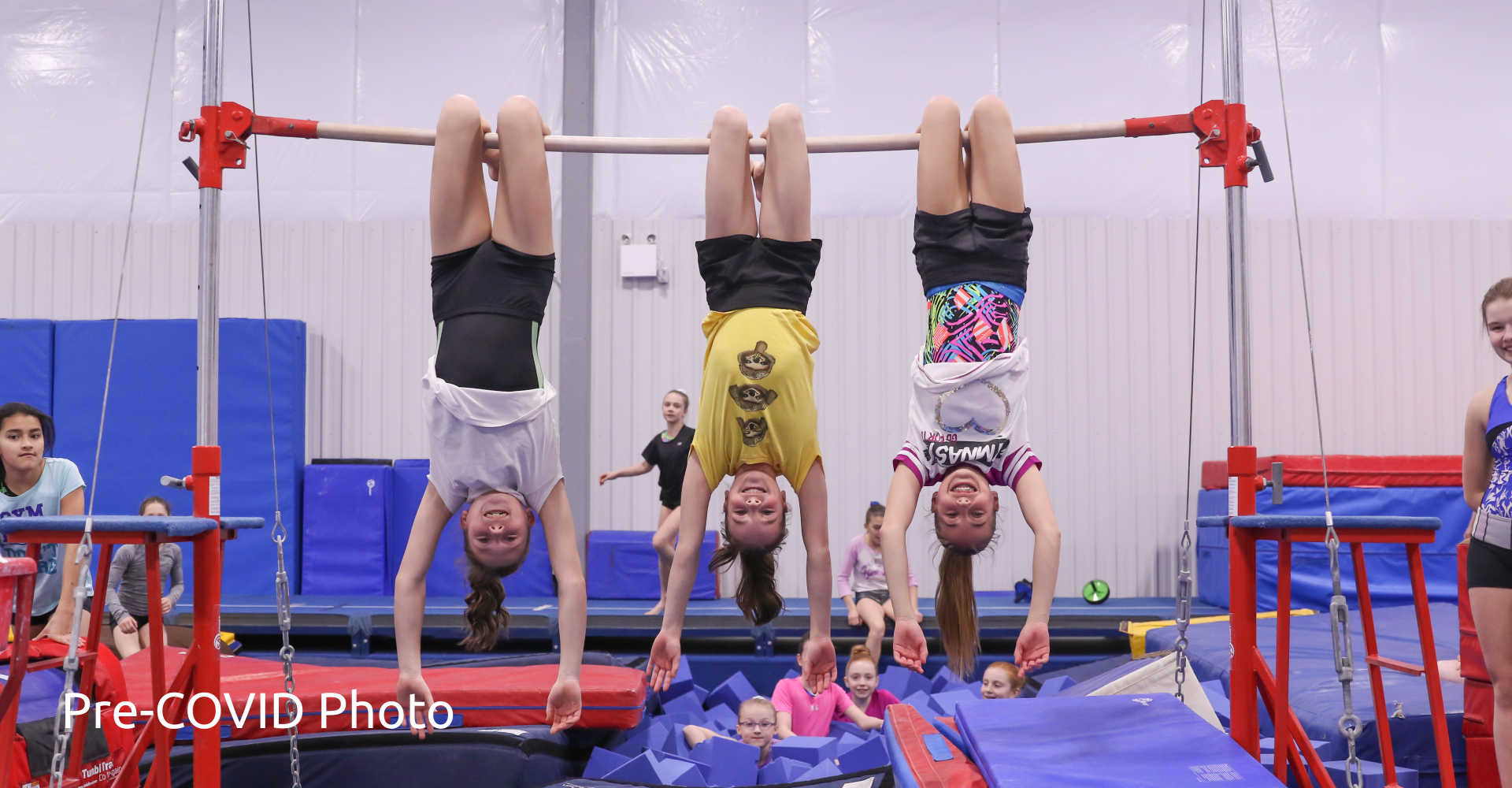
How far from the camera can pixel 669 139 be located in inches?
151

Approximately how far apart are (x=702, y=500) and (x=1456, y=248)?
8.01 meters

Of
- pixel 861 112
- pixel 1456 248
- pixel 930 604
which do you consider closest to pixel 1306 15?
pixel 1456 248

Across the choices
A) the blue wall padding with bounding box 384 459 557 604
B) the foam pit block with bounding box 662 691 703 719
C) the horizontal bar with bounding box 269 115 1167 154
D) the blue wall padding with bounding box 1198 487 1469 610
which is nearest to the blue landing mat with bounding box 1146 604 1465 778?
the blue wall padding with bounding box 1198 487 1469 610

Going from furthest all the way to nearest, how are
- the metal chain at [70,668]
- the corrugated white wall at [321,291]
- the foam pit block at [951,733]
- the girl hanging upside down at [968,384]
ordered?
the corrugated white wall at [321,291] < the foam pit block at [951,733] < the girl hanging upside down at [968,384] < the metal chain at [70,668]

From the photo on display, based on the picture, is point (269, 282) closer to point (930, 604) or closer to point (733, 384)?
point (930, 604)

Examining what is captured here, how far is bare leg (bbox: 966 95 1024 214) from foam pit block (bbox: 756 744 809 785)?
9.33 ft

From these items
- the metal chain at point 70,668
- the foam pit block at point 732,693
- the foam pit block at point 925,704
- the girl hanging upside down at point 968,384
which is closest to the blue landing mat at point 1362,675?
the foam pit block at point 925,704

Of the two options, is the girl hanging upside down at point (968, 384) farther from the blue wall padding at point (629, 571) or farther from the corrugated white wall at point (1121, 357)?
the corrugated white wall at point (1121, 357)

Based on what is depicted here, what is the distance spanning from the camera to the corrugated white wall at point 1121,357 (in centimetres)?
875

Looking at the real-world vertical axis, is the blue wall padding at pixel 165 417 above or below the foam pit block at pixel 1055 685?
above

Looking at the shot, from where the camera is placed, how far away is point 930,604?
7.62 meters

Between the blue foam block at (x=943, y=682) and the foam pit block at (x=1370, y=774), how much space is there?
8.78ft

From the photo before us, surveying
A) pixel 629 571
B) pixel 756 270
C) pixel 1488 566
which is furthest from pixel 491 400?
pixel 629 571

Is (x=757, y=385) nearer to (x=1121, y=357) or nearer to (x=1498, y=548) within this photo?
(x=1498, y=548)
